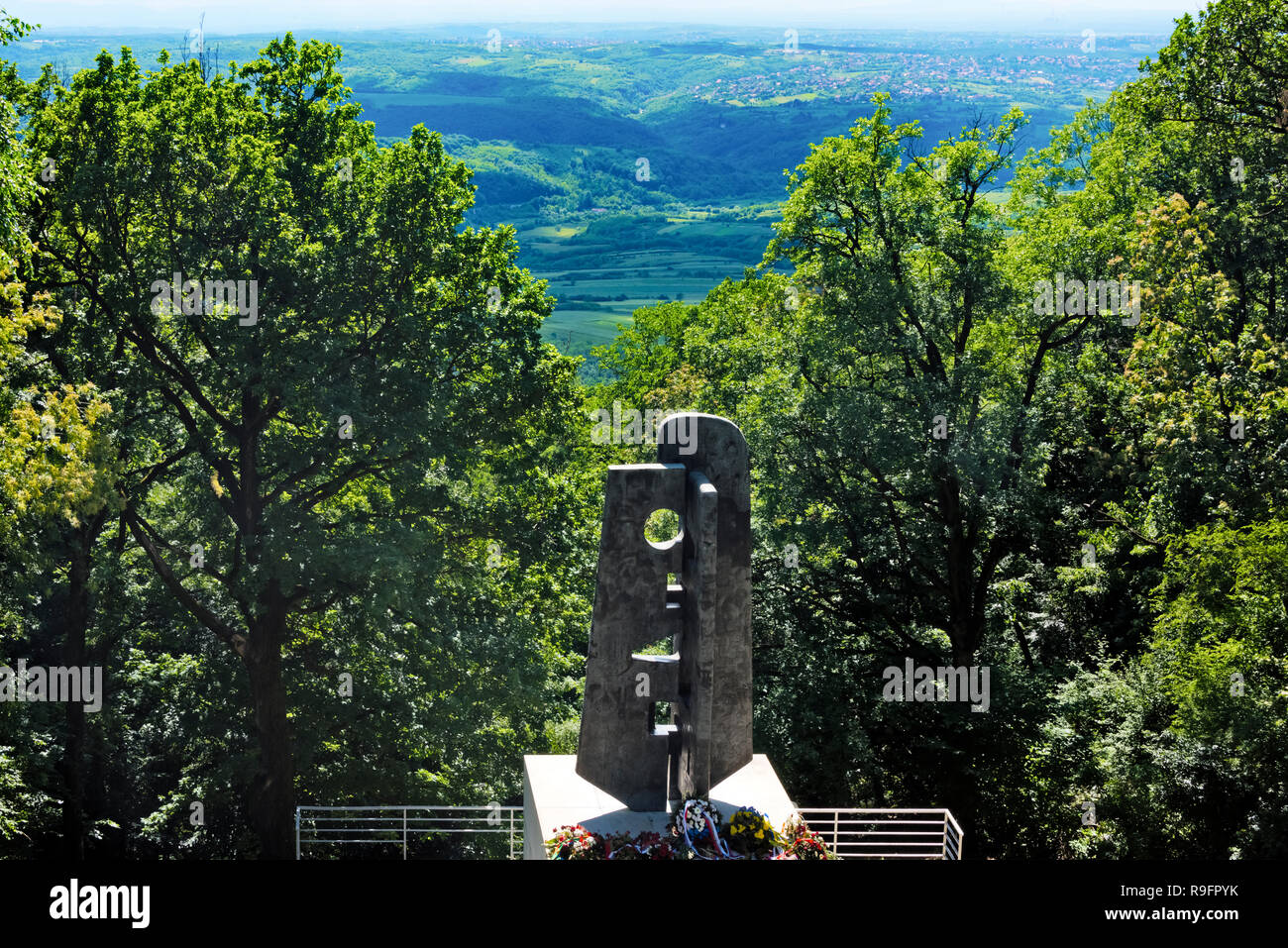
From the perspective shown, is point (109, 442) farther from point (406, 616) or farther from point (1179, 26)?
point (1179, 26)

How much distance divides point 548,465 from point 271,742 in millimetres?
7739

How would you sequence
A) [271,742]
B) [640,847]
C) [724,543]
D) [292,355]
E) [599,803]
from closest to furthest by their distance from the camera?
[640,847]
[599,803]
[724,543]
[292,355]
[271,742]

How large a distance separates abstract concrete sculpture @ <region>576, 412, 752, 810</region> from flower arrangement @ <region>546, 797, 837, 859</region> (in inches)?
46.8

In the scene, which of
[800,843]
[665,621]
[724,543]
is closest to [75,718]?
[665,621]

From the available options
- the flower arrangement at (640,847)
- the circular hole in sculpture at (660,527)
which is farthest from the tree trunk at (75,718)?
the flower arrangement at (640,847)

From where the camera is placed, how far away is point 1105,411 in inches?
1032

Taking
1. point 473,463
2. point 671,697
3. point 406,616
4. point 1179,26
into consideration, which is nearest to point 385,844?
point 406,616

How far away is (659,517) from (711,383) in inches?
150

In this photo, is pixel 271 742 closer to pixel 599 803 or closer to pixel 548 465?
pixel 548 465

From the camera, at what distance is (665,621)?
15.4 metres

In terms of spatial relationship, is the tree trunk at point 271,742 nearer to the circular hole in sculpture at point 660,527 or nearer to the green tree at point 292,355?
the green tree at point 292,355

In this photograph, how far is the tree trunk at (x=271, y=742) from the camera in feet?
74.9

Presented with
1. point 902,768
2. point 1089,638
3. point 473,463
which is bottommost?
point 902,768

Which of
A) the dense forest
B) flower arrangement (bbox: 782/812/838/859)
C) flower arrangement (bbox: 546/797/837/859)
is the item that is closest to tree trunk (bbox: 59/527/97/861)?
the dense forest
